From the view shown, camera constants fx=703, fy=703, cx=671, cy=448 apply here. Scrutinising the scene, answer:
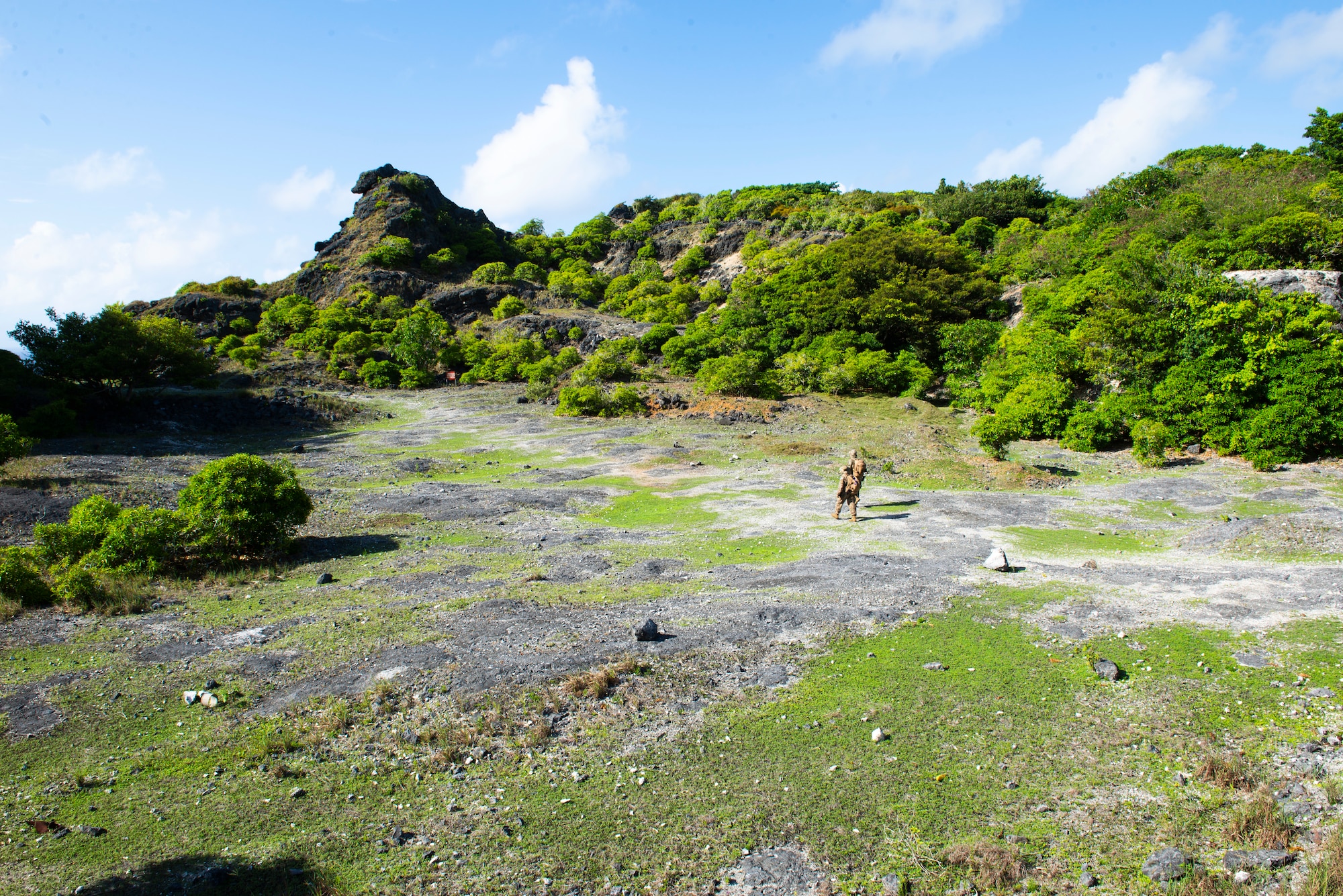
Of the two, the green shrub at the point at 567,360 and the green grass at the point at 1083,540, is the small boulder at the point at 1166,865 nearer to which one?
the green grass at the point at 1083,540

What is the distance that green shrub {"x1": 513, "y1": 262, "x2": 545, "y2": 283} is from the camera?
77.2 meters

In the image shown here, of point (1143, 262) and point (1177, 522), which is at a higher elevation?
point (1143, 262)

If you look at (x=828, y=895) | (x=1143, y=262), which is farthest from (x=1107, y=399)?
(x=828, y=895)

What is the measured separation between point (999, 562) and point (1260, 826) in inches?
270

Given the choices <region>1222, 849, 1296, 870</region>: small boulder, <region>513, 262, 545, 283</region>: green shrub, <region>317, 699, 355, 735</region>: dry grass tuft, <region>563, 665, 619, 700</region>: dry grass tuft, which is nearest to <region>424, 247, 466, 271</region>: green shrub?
<region>513, 262, 545, 283</region>: green shrub

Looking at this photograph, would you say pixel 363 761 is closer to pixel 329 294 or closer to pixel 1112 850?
pixel 1112 850

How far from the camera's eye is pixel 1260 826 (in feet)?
18.4

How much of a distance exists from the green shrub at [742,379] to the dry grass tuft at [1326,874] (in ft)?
105

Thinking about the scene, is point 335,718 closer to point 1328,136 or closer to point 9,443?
point 9,443

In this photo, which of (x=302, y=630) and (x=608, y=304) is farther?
(x=608, y=304)

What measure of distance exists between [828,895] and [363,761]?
4639 mm

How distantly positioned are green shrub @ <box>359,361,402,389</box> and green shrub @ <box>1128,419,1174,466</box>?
151 ft

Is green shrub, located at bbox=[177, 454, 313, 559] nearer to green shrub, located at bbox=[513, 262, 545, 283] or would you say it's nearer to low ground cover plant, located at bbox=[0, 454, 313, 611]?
low ground cover plant, located at bbox=[0, 454, 313, 611]

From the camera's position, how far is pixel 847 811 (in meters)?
6.16
